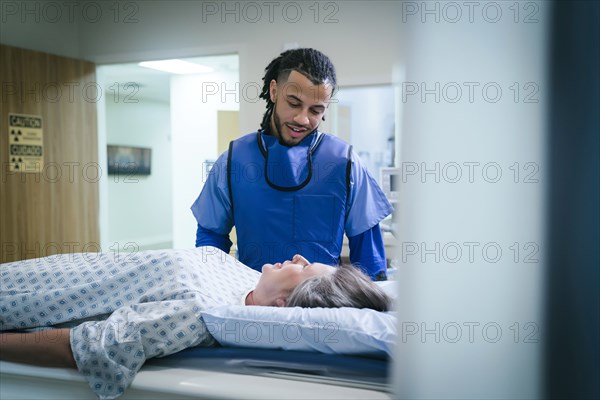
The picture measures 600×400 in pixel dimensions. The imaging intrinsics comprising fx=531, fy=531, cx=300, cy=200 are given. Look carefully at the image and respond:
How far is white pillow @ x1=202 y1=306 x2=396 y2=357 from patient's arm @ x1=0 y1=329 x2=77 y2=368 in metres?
0.27

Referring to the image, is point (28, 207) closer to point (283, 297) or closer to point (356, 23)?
point (356, 23)

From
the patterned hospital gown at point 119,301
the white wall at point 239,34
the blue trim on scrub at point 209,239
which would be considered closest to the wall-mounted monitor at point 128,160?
the white wall at point 239,34

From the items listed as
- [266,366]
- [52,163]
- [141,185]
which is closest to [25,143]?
[52,163]

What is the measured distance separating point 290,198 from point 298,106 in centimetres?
29

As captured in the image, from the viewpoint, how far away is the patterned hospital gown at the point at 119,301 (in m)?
1.00

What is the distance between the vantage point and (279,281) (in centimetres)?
137

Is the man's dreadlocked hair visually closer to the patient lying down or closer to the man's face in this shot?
the man's face

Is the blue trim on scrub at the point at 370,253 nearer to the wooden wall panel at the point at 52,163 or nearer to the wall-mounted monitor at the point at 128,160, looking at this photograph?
the wooden wall panel at the point at 52,163

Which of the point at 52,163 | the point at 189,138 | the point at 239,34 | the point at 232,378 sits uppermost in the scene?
the point at 239,34

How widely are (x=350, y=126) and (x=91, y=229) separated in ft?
9.58

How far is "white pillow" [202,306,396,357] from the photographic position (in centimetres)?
103

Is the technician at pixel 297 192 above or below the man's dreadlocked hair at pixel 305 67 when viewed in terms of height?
below

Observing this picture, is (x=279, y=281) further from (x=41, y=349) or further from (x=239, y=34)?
(x=239, y=34)

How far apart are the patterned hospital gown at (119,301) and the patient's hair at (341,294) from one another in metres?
0.19
